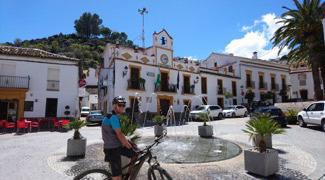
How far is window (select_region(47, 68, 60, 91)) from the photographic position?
73.1ft

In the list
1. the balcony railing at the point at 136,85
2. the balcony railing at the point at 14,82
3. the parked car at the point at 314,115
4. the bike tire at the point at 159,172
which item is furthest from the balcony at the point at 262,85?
the bike tire at the point at 159,172

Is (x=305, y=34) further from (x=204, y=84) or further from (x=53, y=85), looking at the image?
(x=53, y=85)

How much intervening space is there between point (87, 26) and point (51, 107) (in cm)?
7014

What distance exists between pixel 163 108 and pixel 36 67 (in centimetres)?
1360

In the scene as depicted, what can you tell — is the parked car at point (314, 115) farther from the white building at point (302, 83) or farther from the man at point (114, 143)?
the white building at point (302, 83)

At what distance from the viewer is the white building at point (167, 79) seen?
84.9 ft

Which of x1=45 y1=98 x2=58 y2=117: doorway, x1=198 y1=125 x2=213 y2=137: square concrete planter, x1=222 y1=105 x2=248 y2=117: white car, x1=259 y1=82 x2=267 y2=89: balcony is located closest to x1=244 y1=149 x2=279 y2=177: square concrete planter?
x1=198 y1=125 x2=213 y2=137: square concrete planter

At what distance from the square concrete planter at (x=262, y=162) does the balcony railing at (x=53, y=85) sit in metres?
20.1

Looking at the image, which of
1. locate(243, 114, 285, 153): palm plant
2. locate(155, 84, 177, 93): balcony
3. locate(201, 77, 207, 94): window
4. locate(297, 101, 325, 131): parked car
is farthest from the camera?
locate(201, 77, 207, 94): window

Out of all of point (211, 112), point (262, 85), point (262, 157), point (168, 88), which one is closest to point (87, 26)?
point (262, 85)

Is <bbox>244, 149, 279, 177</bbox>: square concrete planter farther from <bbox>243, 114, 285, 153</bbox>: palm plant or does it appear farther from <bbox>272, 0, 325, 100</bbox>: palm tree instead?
<bbox>272, 0, 325, 100</bbox>: palm tree

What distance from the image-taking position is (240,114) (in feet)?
94.9

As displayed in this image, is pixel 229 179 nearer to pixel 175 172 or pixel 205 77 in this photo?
pixel 175 172

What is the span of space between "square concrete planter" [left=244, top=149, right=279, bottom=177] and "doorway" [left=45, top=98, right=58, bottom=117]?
19973 mm
